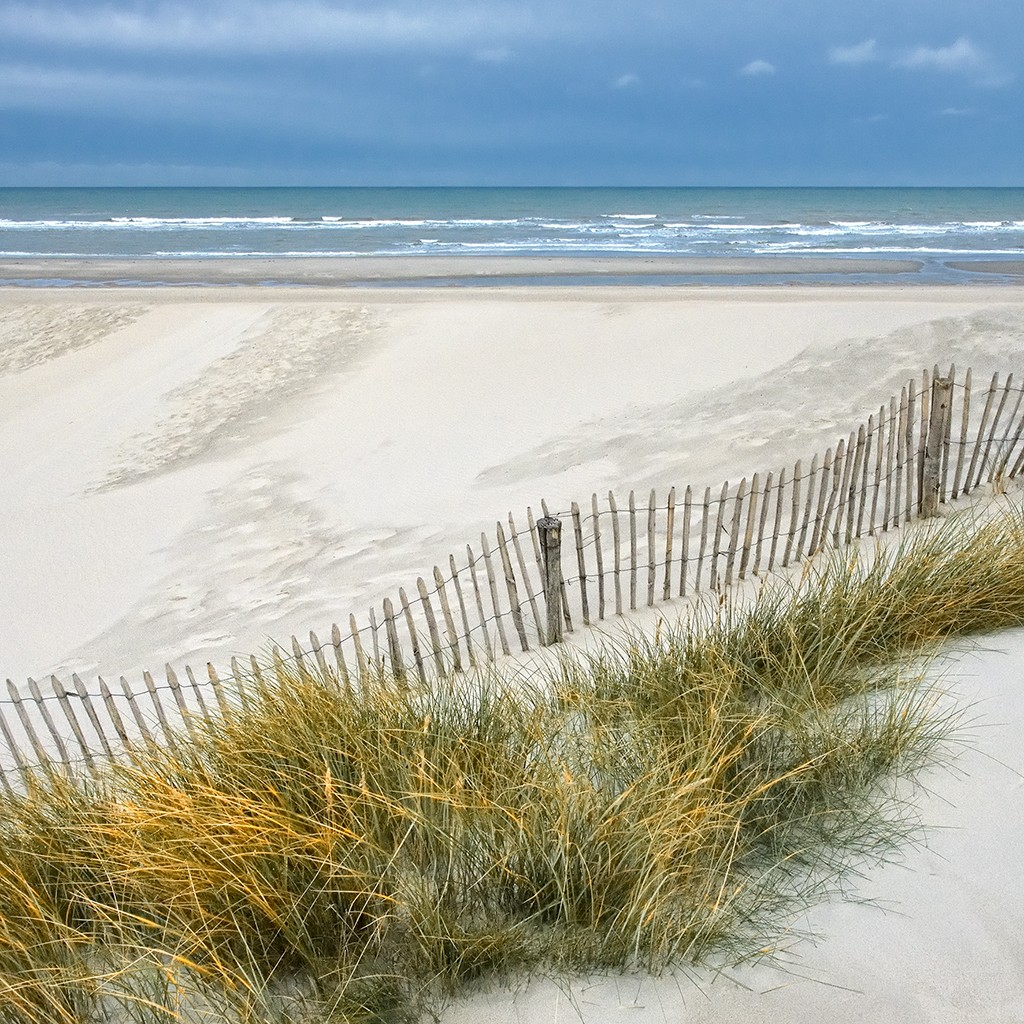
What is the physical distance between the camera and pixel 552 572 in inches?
196

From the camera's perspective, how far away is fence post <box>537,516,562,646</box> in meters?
4.88

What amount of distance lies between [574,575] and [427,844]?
3739 millimetres

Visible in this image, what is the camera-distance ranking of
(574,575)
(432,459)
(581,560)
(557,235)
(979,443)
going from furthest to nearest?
(557,235), (432,459), (979,443), (574,575), (581,560)

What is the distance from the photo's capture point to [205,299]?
1869 centimetres

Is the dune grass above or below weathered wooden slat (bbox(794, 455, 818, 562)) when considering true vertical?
above

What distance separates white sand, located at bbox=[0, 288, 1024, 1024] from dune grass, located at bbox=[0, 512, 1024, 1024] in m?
0.17

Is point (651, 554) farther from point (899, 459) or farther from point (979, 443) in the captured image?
point (979, 443)

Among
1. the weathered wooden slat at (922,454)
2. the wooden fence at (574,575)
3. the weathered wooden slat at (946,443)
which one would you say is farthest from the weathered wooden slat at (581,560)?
the weathered wooden slat at (946,443)

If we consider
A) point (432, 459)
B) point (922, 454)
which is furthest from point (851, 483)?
point (432, 459)

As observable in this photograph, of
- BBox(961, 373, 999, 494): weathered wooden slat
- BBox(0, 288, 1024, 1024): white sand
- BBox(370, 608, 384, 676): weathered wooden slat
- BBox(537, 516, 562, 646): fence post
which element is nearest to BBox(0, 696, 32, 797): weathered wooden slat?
BBox(370, 608, 384, 676): weathered wooden slat

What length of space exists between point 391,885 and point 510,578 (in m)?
2.59

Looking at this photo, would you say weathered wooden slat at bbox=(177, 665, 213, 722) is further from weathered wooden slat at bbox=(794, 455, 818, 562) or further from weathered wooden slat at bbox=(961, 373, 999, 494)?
weathered wooden slat at bbox=(961, 373, 999, 494)

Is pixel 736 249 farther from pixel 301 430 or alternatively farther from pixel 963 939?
pixel 963 939

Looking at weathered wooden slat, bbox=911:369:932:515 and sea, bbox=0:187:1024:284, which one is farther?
sea, bbox=0:187:1024:284
